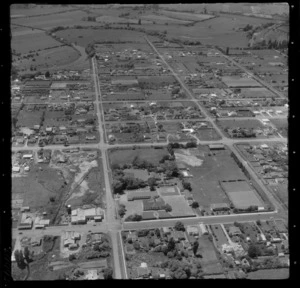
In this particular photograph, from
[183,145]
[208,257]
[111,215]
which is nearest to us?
[208,257]

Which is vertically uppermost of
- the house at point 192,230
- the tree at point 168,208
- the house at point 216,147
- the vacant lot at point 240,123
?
the vacant lot at point 240,123

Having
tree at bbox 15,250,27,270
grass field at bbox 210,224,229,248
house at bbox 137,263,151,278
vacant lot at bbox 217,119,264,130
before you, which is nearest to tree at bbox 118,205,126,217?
house at bbox 137,263,151,278

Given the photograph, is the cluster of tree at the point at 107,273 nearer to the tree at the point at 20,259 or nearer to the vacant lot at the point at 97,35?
the tree at the point at 20,259

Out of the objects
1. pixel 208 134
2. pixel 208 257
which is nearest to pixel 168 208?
pixel 208 257

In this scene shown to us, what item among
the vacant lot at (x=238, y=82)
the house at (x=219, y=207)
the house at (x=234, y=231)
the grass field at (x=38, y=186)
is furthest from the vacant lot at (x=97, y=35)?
the house at (x=234, y=231)

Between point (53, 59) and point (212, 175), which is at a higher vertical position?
point (53, 59)

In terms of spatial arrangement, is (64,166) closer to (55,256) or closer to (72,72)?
(55,256)

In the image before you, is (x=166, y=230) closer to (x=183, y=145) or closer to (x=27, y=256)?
(x=27, y=256)

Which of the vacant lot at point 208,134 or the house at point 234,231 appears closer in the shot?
the house at point 234,231
